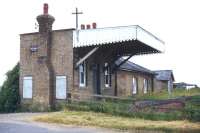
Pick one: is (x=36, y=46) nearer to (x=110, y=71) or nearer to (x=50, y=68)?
(x=50, y=68)

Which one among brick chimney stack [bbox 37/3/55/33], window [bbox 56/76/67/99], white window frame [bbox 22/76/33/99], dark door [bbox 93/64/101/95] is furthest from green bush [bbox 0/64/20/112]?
dark door [bbox 93/64/101/95]

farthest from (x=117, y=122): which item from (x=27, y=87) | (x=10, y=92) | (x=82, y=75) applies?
(x=10, y=92)

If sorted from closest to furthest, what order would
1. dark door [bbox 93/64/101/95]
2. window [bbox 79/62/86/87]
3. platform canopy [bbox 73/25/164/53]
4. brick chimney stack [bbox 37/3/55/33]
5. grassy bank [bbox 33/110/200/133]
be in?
grassy bank [bbox 33/110/200/133], platform canopy [bbox 73/25/164/53], brick chimney stack [bbox 37/3/55/33], window [bbox 79/62/86/87], dark door [bbox 93/64/101/95]

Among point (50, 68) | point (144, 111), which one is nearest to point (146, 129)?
point (144, 111)

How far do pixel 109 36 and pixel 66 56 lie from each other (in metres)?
3.13

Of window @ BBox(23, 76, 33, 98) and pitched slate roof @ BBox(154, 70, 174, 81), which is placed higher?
pitched slate roof @ BBox(154, 70, 174, 81)

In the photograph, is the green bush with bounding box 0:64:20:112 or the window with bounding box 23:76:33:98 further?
the green bush with bounding box 0:64:20:112

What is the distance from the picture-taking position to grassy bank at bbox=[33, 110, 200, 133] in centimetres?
1992

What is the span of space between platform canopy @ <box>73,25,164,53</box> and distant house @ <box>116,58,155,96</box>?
31.6 feet

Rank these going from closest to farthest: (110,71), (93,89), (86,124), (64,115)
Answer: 1. (86,124)
2. (64,115)
3. (93,89)
4. (110,71)

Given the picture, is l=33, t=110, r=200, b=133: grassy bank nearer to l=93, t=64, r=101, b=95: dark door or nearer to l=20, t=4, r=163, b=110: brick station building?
l=20, t=4, r=163, b=110: brick station building

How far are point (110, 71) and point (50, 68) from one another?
7.39 metres

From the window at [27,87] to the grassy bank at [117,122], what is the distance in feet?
21.5

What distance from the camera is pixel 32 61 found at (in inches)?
1216
